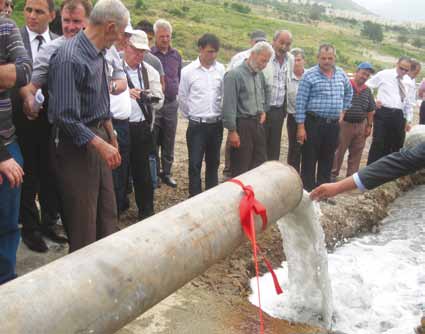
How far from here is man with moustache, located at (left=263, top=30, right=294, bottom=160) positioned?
6156 mm

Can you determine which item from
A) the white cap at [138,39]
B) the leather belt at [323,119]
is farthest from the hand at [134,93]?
the leather belt at [323,119]

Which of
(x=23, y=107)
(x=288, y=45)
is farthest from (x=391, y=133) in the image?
(x=23, y=107)

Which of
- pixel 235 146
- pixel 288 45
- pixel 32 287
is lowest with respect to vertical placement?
pixel 235 146

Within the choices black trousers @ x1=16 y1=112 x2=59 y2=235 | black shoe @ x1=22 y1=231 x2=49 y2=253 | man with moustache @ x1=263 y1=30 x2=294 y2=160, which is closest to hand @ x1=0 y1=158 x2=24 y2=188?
black trousers @ x1=16 y1=112 x2=59 y2=235

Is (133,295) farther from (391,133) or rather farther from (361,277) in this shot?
(391,133)

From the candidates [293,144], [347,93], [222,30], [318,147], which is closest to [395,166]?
[318,147]

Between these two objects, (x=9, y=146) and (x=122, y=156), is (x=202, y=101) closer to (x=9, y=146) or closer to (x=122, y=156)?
(x=122, y=156)

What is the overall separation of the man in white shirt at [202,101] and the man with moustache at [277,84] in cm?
92

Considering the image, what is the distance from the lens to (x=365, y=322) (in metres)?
4.12

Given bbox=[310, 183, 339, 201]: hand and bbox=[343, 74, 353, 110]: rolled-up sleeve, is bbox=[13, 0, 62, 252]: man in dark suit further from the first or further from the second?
bbox=[343, 74, 353, 110]: rolled-up sleeve

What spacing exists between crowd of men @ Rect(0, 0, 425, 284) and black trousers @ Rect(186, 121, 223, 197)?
0.04ft

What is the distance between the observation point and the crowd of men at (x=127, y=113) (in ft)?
9.64

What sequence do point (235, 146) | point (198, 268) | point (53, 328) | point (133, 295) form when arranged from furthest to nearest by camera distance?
point (235, 146), point (198, 268), point (133, 295), point (53, 328)

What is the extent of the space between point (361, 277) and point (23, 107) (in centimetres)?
358
